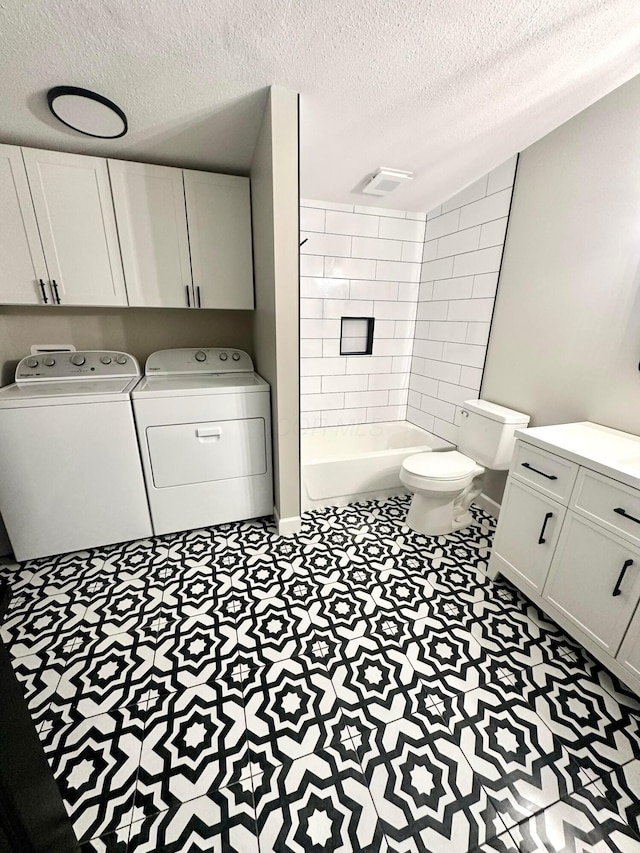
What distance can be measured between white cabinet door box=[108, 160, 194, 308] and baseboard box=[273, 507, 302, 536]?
1501 mm

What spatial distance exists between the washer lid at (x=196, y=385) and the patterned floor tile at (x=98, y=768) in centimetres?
138

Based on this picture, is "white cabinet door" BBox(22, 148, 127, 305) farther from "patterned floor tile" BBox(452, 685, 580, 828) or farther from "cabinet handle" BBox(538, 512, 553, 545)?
"patterned floor tile" BBox(452, 685, 580, 828)

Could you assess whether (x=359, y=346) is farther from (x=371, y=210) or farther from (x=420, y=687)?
(x=420, y=687)

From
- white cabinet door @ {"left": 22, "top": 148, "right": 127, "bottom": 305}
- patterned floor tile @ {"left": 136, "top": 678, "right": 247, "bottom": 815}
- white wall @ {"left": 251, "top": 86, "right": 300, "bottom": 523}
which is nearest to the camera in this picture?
patterned floor tile @ {"left": 136, "top": 678, "right": 247, "bottom": 815}

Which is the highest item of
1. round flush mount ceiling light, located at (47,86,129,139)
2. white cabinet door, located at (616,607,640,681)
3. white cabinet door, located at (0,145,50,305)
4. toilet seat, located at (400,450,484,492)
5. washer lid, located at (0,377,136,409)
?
round flush mount ceiling light, located at (47,86,129,139)

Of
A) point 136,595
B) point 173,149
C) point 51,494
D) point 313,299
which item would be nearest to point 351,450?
point 313,299

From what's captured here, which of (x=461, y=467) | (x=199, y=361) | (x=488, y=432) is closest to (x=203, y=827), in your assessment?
(x=461, y=467)

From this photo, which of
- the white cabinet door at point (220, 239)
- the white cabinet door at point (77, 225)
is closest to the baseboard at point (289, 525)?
the white cabinet door at point (220, 239)

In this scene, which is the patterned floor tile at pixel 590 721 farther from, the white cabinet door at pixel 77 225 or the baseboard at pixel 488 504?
the white cabinet door at pixel 77 225

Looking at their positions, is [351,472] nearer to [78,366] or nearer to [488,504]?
[488,504]

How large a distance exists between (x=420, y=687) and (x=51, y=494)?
199 centimetres

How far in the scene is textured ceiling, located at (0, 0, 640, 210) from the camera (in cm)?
108

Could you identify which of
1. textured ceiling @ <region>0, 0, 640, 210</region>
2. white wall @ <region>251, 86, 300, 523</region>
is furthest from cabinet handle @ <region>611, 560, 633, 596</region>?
textured ceiling @ <region>0, 0, 640, 210</region>

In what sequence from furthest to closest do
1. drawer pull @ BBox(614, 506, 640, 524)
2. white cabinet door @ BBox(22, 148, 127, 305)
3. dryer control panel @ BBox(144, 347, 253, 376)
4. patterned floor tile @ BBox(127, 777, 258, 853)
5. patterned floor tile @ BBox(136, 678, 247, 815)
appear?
dryer control panel @ BBox(144, 347, 253, 376), white cabinet door @ BBox(22, 148, 127, 305), drawer pull @ BBox(614, 506, 640, 524), patterned floor tile @ BBox(136, 678, 247, 815), patterned floor tile @ BBox(127, 777, 258, 853)
